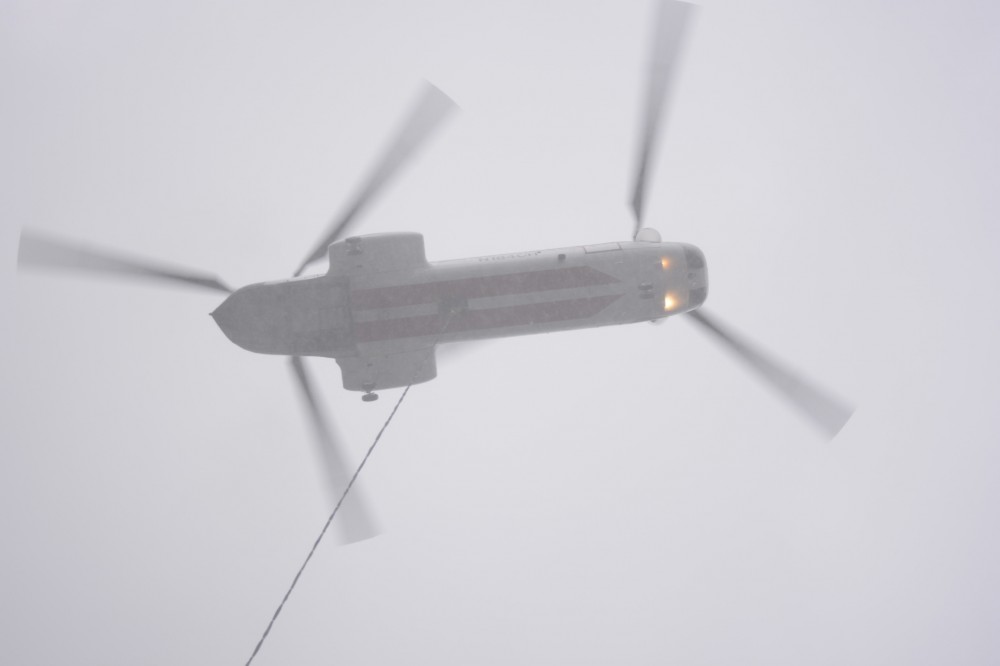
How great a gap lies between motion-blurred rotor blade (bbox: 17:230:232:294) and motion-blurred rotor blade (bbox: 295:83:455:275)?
3385 millimetres

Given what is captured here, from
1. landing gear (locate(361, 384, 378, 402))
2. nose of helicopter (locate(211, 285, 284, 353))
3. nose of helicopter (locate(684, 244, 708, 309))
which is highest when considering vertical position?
nose of helicopter (locate(211, 285, 284, 353))

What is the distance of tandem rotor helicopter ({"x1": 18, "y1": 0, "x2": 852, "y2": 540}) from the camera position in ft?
46.5

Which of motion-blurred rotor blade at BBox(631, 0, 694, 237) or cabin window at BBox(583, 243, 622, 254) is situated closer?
motion-blurred rotor blade at BBox(631, 0, 694, 237)

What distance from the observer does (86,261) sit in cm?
1356

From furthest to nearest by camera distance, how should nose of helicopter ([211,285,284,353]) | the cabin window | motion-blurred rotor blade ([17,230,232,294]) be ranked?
the cabin window → nose of helicopter ([211,285,284,353]) → motion-blurred rotor blade ([17,230,232,294])

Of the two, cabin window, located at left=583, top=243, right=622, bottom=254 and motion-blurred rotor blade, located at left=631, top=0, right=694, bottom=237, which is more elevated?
motion-blurred rotor blade, located at left=631, top=0, right=694, bottom=237

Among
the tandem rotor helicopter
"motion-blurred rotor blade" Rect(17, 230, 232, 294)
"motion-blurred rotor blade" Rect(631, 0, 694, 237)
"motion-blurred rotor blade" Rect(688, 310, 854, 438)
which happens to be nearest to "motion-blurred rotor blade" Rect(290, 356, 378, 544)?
the tandem rotor helicopter

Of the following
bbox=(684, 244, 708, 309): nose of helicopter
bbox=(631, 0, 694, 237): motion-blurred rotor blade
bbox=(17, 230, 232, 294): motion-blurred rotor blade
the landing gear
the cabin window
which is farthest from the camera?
bbox=(684, 244, 708, 309): nose of helicopter

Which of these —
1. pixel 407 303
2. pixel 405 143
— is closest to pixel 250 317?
pixel 407 303

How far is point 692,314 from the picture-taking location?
15680mm

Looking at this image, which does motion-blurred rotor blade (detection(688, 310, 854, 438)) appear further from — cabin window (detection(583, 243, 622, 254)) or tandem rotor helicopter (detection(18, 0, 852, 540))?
cabin window (detection(583, 243, 622, 254))

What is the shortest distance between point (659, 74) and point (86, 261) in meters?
11.4

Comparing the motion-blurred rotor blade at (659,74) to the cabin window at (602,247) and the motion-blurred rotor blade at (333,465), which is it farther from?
the motion-blurred rotor blade at (333,465)

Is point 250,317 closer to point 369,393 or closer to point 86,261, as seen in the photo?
point 369,393
